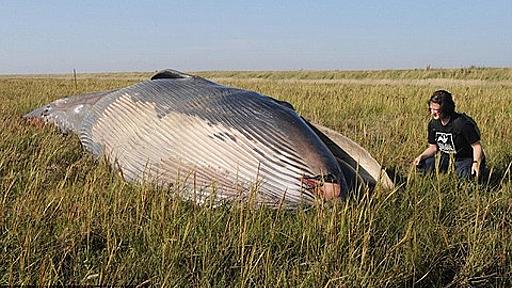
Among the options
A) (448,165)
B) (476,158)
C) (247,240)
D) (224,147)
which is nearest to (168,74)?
(224,147)

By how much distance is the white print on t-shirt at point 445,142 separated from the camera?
475cm

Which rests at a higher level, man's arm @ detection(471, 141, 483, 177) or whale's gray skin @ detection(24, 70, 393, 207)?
whale's gray skin @ detection(24, 70, 393, 207)

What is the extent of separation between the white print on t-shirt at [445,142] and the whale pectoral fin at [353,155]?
4.03 feet

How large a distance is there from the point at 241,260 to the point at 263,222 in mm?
438

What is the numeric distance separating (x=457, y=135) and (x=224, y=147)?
2224mm

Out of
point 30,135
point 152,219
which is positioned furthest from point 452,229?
point 30,135

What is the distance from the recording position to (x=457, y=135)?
185 inches

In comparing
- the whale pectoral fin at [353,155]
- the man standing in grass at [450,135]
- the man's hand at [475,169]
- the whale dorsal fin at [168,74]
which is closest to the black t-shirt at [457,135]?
the man standing in grass at [450,135]

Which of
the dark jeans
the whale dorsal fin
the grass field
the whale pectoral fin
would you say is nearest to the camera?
the grass field

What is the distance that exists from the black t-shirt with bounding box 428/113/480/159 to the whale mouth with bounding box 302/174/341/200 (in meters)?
1.88

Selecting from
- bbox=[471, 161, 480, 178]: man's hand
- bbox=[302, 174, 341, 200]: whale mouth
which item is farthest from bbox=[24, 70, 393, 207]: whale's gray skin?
bbox=[471, 161, 480, 178]: man's hand

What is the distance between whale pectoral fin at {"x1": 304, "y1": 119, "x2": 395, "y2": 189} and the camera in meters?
3.66

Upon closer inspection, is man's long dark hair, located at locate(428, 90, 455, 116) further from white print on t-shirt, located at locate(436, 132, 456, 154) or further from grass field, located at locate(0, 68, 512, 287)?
grass field, located at locate(0, 68, 512, 287)

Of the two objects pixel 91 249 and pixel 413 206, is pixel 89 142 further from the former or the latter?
pixel 413 206
